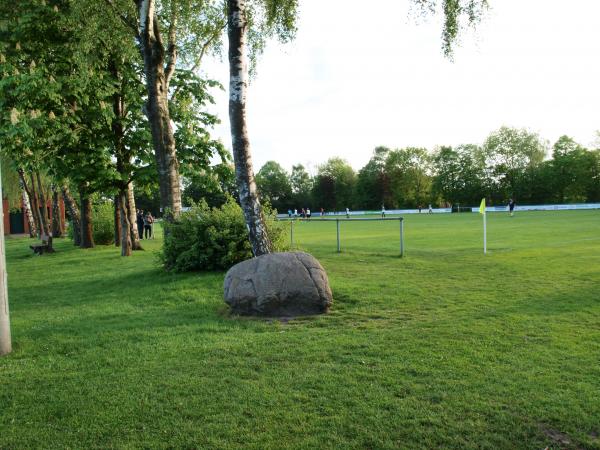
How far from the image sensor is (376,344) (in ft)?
20.6

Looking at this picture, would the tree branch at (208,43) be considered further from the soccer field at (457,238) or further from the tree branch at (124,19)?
the soccer field at (457,238)

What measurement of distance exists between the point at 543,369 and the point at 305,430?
2.78 meters

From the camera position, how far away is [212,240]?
11.9 m

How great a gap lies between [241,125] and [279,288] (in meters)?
3.46

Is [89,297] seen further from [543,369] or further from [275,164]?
[275,164]

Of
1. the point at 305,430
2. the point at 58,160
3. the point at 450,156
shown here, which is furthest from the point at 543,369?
the point at 450,156

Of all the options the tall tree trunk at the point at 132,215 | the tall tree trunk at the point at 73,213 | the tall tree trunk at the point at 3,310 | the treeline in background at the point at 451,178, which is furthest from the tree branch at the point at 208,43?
the treeline in background at the point at 451,178

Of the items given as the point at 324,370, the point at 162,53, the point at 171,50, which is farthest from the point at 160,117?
the point at 324,370

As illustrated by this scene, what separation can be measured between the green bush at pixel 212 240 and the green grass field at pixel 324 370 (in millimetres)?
1808

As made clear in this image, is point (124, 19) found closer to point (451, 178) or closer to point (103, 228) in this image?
point (103, 228)

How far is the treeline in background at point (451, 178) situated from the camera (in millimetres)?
85250

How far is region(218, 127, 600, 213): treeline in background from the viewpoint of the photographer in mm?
85250

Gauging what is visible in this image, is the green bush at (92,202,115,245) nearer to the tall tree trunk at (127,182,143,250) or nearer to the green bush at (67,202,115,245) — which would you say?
the green bush at (67,202,115,245)

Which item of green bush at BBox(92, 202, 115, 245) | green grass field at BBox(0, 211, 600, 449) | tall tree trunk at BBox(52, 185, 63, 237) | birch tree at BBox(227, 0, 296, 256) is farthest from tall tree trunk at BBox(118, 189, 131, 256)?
tall tree trunk at BBox(52, 185, 63, 237)
